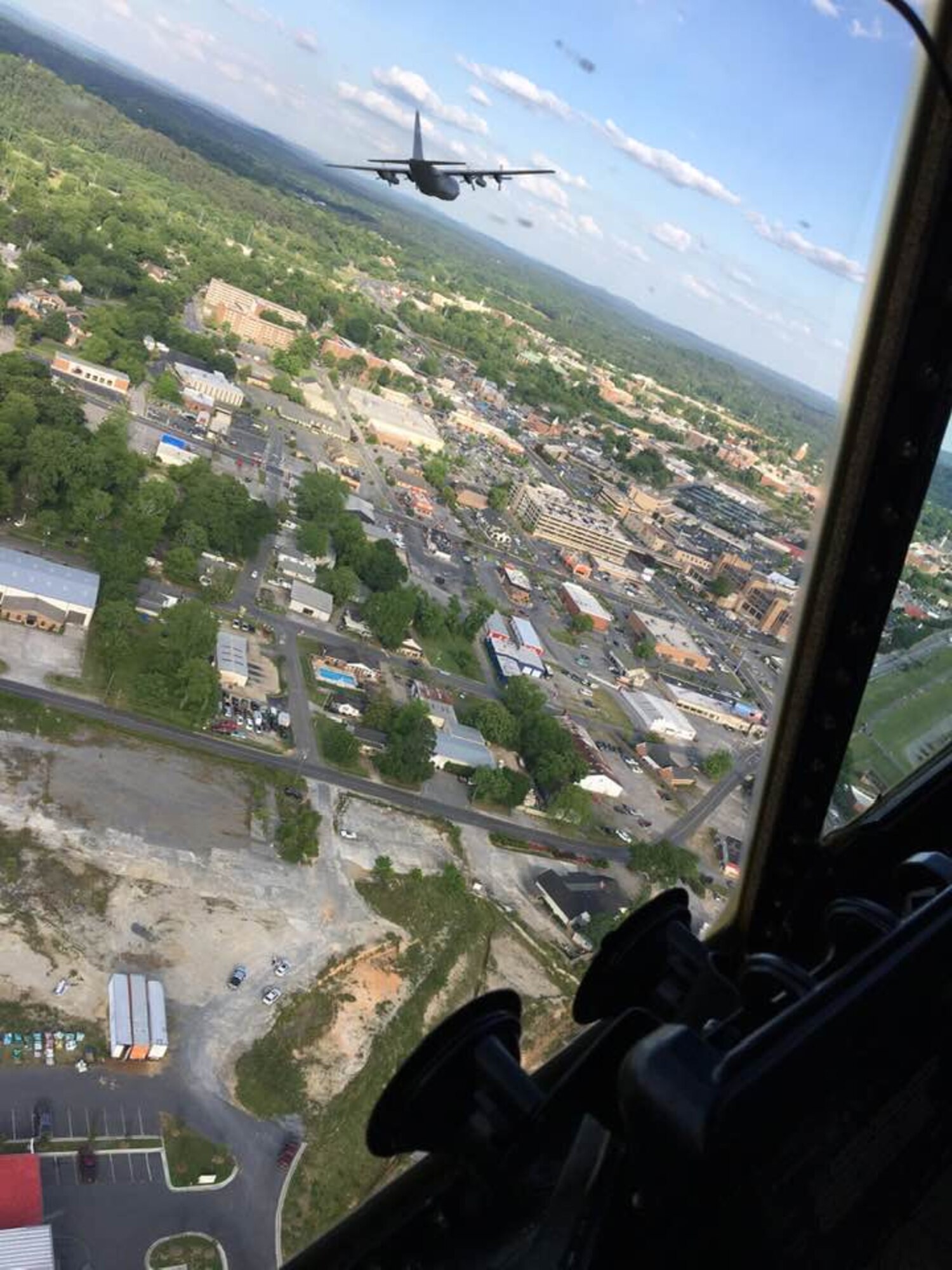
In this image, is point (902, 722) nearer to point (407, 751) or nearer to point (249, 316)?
point (407, 751)

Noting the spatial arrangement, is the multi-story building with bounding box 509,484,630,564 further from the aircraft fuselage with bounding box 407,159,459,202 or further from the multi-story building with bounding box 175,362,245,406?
the aircraft fuselage with bounding box 407,159,459,202

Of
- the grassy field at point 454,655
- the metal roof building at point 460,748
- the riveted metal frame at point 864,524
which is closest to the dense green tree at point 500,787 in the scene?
the metal roof building at point 460,748

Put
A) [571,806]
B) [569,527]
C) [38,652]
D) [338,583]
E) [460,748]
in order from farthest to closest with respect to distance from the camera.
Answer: [569,527]
[338,583]
[460,748]
[571,806]
[38,652]

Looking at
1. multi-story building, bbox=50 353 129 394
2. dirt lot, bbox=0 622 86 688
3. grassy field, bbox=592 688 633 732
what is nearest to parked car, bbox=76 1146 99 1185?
dirt lot, bbox=0 622 86 688

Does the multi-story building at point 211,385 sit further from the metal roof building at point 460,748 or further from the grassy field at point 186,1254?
the grassy field at point 186,1254

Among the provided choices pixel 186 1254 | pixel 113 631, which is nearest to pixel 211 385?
pixel 113 631

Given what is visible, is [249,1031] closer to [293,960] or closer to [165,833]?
[293,960]

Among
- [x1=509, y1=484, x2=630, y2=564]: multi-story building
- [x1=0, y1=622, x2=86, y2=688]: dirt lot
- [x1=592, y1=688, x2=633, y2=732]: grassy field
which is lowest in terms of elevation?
[x1=0, y1=622, x2=86, y2=688]: dirt lot
